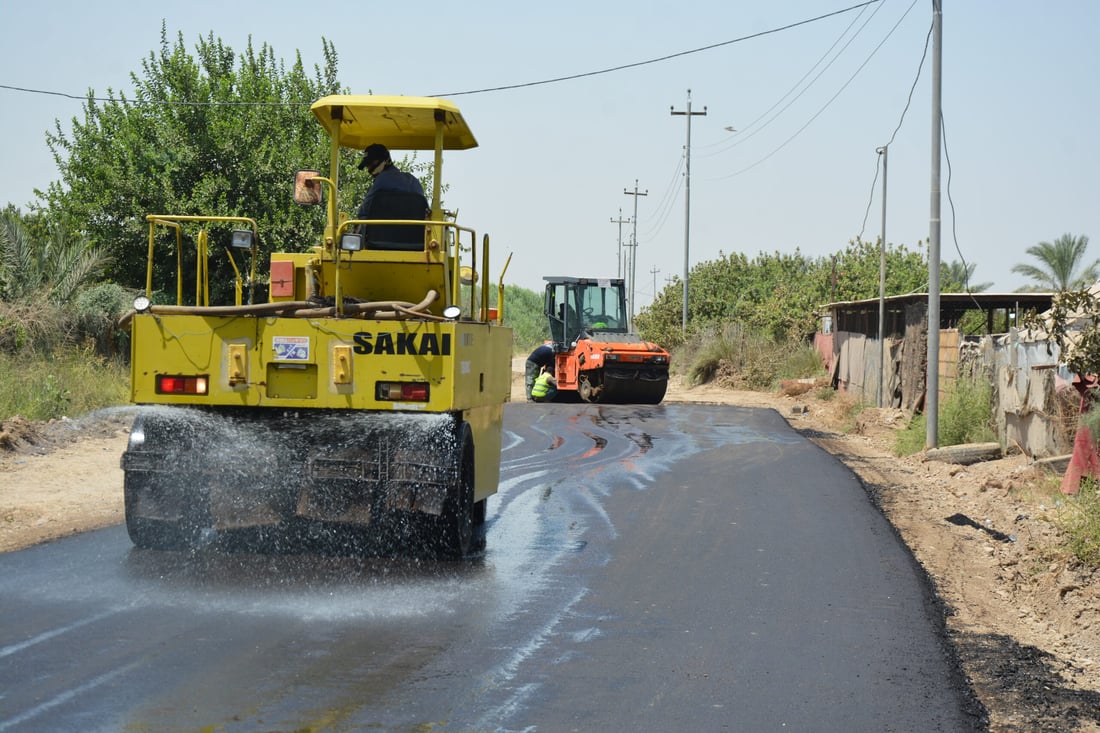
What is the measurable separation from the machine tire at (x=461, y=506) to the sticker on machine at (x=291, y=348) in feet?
3.82

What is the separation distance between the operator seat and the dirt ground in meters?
3.28

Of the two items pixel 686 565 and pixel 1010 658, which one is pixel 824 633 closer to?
pixel 1010 658

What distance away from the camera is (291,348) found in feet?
26.4

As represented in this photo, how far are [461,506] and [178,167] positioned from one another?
21.9m

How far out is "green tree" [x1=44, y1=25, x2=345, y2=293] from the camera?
28.4 meters

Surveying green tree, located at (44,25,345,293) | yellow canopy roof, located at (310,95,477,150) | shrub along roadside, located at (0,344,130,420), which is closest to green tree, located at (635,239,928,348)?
green tree, located at (44,25,345,293)

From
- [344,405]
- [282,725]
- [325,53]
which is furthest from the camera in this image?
[325,53]

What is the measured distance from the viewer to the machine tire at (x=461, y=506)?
821 cm

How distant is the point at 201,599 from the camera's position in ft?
23.5

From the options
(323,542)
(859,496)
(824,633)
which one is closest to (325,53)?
(859,496)

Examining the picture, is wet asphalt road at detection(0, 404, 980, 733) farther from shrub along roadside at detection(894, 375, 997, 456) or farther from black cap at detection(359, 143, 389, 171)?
shrub along roadside at detection(894, 375, 997, 456)

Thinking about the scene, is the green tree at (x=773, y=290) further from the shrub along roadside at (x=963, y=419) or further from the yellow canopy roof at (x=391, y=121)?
the yellow canopy roof at (x=391, y=121)

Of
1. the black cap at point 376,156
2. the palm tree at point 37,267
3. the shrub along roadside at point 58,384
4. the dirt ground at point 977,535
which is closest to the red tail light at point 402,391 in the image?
the black cap at point 376,156

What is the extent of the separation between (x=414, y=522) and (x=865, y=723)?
13.9 ft
